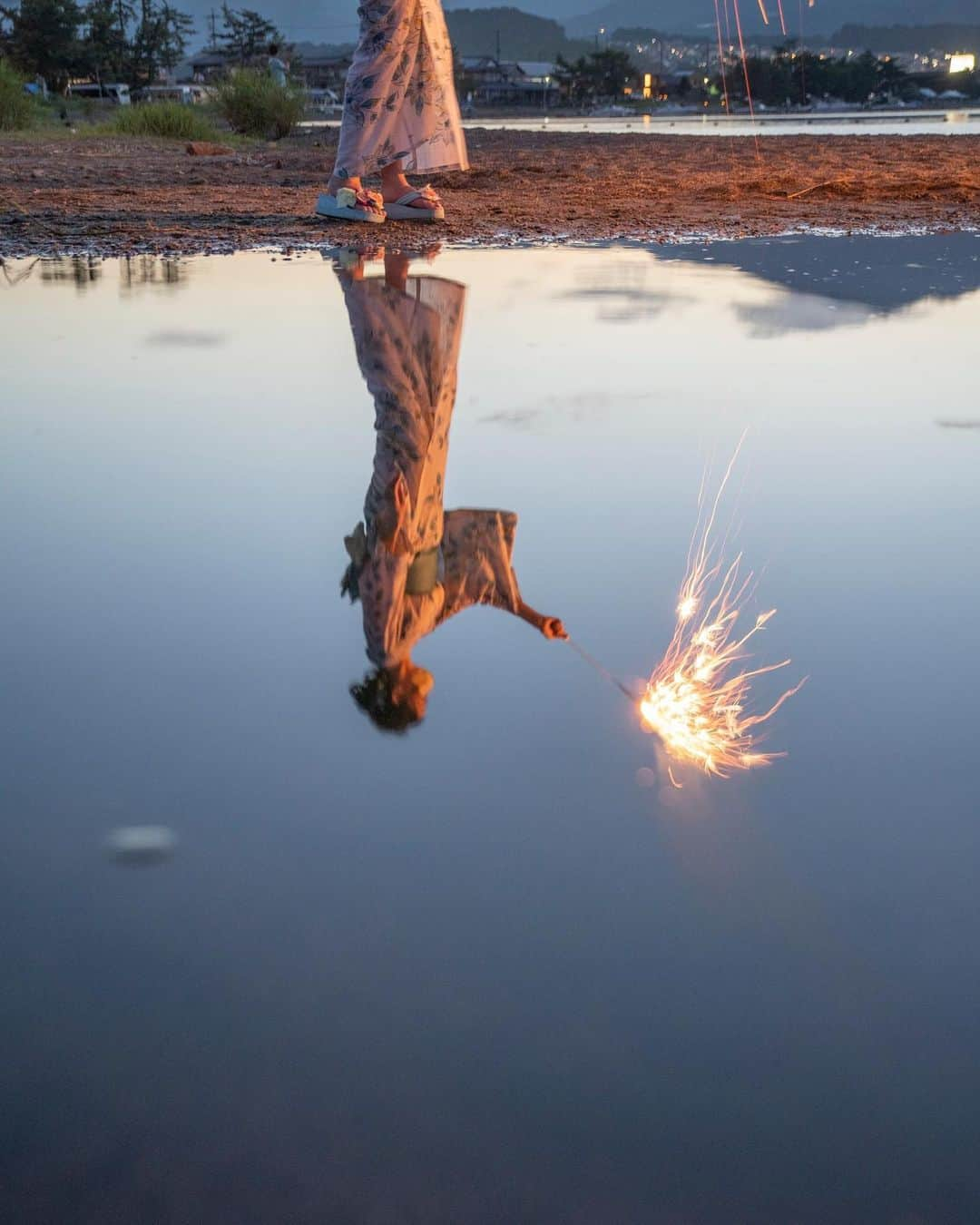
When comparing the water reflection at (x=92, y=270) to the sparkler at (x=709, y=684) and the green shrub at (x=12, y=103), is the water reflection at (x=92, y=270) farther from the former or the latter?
the green shrub at (x=12, y=103)

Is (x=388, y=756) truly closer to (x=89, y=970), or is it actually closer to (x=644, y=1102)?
(x=89, y=970)

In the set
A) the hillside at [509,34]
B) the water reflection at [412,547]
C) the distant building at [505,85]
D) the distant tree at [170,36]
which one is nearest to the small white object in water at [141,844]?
the water reflection at [412,547]

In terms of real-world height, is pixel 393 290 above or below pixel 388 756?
above

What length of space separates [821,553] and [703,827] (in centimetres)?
88

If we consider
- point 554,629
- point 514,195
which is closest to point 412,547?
point 554,629

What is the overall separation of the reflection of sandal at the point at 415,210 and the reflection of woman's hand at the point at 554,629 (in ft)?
17.4

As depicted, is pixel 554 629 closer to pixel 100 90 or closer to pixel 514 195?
pixel 514 195

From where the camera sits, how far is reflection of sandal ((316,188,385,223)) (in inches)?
259

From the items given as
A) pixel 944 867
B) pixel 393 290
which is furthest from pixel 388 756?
pixel 393 290

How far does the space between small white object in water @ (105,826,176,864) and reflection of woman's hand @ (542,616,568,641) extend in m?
0.61

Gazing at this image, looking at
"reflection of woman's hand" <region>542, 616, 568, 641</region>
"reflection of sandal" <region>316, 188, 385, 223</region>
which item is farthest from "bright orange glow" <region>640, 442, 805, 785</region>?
"reflection of sandal" <region>316, 188, 385, 223</region>

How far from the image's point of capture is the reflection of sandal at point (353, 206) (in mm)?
6582

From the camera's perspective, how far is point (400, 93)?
6172mm

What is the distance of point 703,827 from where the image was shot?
51.8 inches
